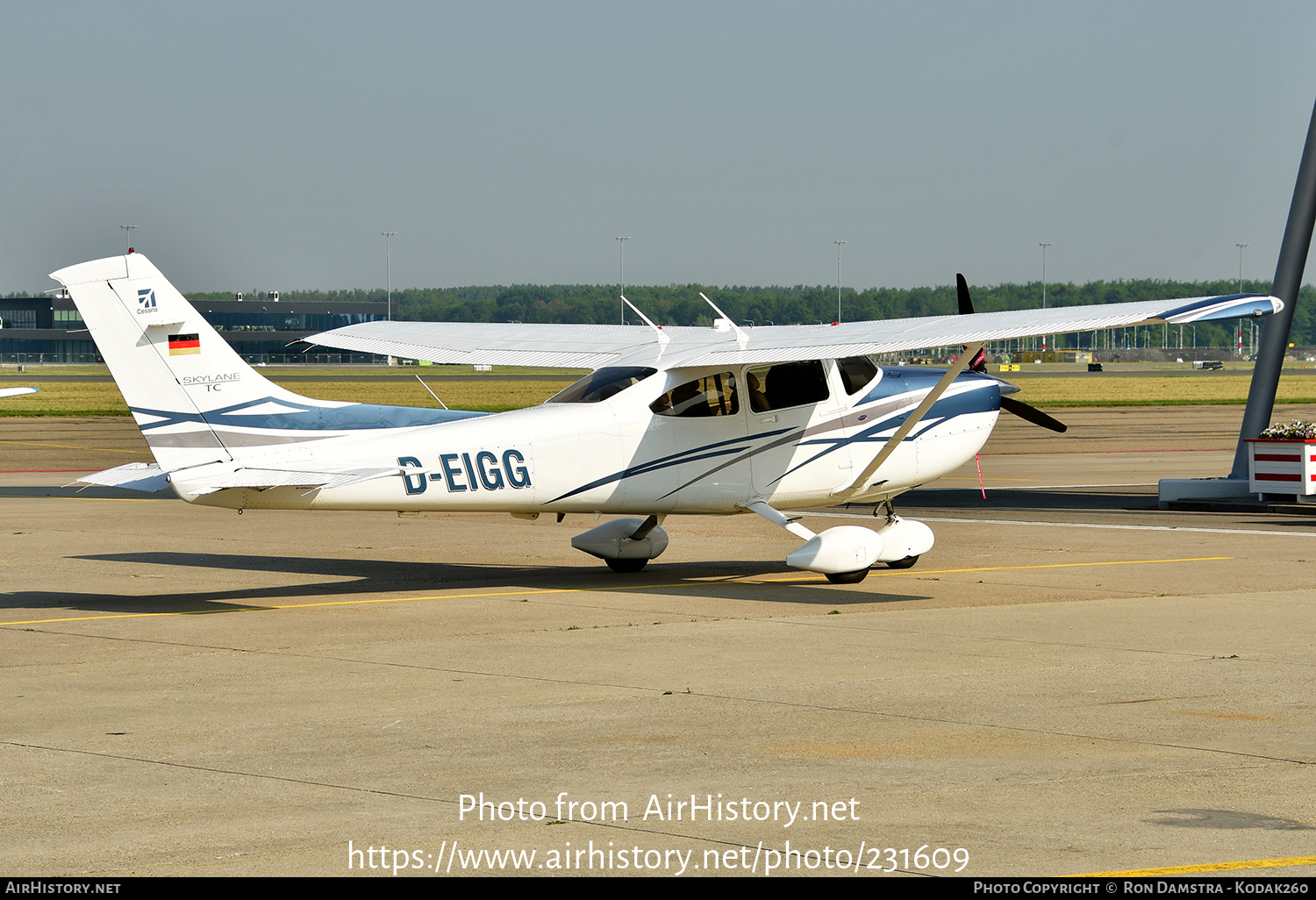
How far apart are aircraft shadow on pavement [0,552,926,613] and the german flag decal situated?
7.53 feet

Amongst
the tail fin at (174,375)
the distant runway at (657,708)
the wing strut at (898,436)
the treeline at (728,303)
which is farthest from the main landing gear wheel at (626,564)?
the treeline at (728,303)

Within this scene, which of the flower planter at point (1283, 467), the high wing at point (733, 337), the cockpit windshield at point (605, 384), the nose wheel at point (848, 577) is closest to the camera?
the high wing at point (733, 337)

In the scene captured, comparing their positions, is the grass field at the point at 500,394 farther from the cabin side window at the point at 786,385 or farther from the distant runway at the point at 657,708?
the cabin side window at the point at 786,385

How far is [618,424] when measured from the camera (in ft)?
43.2

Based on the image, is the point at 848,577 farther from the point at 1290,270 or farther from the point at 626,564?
the point at 1290,270

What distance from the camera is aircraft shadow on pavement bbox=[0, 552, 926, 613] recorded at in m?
12.9

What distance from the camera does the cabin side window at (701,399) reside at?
13.4 metres

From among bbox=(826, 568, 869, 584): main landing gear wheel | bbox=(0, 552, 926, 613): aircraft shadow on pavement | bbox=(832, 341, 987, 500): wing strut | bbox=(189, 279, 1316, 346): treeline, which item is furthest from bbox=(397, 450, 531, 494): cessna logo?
bbox=(189, 279, 1316, 346): treeline

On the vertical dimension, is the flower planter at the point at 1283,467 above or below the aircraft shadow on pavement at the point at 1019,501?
above

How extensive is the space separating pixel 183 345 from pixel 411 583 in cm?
356

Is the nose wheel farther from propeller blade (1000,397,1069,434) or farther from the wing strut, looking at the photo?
propeller blade (1000,397,1069,434)

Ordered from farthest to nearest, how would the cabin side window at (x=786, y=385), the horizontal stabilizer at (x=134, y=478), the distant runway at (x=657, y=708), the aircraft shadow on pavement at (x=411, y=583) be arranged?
the cabin side window at (x=786, y=385)
the aircraft shadow on pavement at (x=411, y=583)
the horizontal stabilizer at (x=134, y=478)
the distant runway at (x=657, y=708)

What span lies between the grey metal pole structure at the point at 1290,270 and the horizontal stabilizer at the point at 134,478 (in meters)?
15.5

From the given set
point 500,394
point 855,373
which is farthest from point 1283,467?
point 500,394
